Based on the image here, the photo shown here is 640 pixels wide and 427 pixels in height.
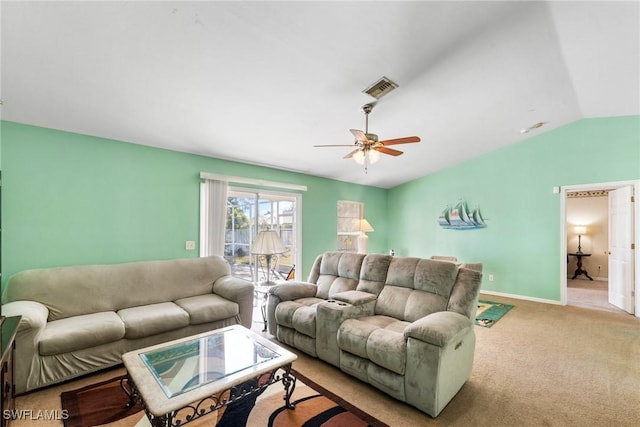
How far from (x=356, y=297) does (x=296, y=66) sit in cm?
224

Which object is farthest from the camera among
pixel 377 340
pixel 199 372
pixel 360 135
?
pixel 360 135

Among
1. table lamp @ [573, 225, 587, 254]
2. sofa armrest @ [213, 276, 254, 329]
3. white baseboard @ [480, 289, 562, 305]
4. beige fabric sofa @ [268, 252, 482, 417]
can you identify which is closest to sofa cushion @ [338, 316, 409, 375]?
beige fabric sofa @ [268, 252, 482, 417]

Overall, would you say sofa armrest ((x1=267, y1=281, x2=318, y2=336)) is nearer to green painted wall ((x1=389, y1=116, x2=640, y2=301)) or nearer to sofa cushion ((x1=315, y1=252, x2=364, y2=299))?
sofa cushion ((x1=315, y1=252, x2=364, y2=299))

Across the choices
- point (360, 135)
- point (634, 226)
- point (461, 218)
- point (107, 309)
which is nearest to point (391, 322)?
point (360, 135)

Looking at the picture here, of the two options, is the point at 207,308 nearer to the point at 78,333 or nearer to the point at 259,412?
the point at 78,333

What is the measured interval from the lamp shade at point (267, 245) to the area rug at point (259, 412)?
1.67 meters

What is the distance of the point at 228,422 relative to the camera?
6.39 ft

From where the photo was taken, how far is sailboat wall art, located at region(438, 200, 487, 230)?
5.88 m

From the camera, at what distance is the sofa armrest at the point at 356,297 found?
2.70 m

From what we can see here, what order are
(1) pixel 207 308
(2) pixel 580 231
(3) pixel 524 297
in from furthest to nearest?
(2) pixel 580 231
(3) pixel 524 297
(1) pixel 207 308

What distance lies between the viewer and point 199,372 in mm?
1859

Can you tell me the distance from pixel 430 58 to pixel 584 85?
8.06ft

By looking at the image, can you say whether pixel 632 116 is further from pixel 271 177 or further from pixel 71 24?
pixel 71 24

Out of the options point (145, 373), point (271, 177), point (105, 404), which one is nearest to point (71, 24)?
point (145, 373)
